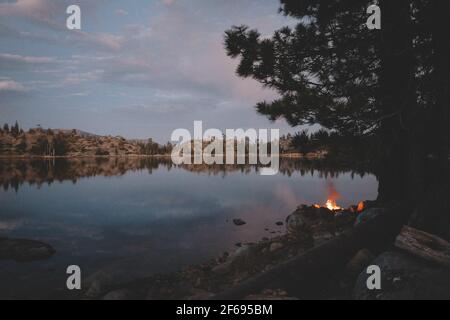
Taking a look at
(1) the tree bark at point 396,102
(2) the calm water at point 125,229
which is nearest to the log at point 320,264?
(1) the tree bark at point 396,102

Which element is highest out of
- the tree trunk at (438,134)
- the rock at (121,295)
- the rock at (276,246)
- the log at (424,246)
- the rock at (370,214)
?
the tree trunk at (438,134)

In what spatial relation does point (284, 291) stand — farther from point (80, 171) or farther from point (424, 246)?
point (80, 171)

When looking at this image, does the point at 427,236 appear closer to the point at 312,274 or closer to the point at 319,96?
the point at 312,274

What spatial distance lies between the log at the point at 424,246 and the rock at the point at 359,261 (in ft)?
2.50

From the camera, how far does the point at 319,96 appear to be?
9039 millimetres

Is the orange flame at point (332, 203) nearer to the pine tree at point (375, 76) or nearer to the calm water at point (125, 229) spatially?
the calm water at point (125, 229)

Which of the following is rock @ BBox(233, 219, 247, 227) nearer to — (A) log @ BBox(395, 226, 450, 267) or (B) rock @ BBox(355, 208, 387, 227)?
(B) rock @ BBox(355, 208, 387, 227)

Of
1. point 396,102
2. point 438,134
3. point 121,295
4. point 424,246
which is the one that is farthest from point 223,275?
point 396,102

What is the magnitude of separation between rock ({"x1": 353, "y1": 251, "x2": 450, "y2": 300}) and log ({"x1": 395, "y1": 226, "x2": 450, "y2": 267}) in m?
0.14

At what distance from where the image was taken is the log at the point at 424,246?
6.14 m

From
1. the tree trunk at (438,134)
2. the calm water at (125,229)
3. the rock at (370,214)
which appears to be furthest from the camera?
the calm water at (125,229)

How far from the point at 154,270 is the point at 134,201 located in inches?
973

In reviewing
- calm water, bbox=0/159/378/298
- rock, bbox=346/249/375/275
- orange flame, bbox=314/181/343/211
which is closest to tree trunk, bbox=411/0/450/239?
rock, bbox=346/249/375/275
